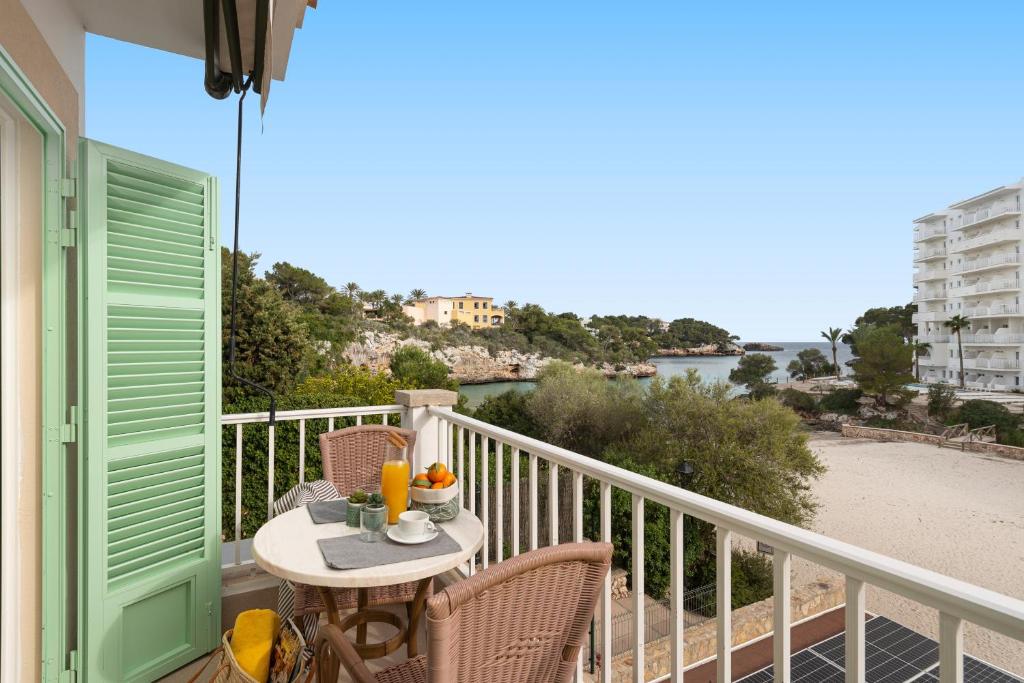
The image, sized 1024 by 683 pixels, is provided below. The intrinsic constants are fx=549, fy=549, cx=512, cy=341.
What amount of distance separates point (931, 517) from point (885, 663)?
39.9ft

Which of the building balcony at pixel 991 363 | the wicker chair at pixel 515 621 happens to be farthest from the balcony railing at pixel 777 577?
the building balcony at pixel 991 363

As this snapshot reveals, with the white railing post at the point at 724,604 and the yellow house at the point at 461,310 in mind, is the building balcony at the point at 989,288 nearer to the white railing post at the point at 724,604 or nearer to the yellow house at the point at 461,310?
the yellow house at the point at 461,310

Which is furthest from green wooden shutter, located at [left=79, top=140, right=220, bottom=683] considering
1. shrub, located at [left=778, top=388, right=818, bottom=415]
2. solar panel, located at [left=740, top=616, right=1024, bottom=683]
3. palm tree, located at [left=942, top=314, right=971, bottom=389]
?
palm tree, located at [left=942, top=314, right=971, bottom=389]

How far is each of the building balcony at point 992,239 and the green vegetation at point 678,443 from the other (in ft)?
94.0

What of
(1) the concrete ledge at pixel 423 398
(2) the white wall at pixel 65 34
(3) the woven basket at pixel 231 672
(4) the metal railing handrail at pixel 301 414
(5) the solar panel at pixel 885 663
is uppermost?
(2) the white wall at pixel 65 34

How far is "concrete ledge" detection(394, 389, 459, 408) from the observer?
3.03 metres

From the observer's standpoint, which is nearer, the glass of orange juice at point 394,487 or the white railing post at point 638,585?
the white railing post at point 638,585

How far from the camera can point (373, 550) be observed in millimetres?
1582

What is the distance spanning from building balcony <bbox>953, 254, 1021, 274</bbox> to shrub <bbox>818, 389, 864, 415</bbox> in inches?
483

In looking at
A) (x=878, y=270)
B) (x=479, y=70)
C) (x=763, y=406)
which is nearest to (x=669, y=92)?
(x=479, y=70)

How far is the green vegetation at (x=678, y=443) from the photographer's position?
9.52 m

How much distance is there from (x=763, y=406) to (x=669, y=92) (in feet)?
36.0

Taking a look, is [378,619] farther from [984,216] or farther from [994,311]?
[984,216]

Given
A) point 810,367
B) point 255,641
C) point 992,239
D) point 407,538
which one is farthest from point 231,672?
point 810,367
